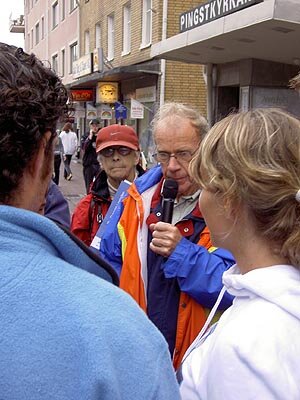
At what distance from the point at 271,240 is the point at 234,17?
6.88 metres

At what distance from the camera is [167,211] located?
241 cm

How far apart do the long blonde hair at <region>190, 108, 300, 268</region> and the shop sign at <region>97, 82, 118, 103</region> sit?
18.3 m

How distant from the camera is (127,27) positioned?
1895 cm

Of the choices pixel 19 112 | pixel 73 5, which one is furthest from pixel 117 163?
pixel 73 5

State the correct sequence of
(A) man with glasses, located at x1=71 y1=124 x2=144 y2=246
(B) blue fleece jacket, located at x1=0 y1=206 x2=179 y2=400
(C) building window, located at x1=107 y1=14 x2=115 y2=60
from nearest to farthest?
(B) blue fleece jacket, located at x1=0 y1=206 x2=179 y2=400
(A) man with glasses, located at x1=71 y1=124 x2=144 y2=246
(C) building window, located at x1=107 y1=14 x2=115 y2=60

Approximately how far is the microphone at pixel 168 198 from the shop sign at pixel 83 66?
19.2 metres

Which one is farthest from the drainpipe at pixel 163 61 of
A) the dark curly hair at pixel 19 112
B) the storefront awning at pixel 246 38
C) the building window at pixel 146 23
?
the dark curly hair at pixel 19 112

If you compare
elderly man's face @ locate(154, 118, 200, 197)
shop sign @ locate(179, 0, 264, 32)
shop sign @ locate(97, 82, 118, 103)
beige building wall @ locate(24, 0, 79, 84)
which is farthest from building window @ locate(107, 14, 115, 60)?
elderly man's face @ locate(154, 118, 200, 197)

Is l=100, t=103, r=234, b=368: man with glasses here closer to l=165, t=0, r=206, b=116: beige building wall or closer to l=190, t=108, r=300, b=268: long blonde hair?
l=190, t=108, r=300, b=268: long blonde hair

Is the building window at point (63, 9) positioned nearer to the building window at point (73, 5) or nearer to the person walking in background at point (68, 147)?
the building window at point (73, 5)

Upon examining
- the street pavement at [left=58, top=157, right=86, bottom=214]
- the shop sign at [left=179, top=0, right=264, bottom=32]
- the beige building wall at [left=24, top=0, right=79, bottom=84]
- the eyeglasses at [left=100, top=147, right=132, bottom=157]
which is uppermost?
the beige building wall at [left=24, top=0, right=79, bottom=84]

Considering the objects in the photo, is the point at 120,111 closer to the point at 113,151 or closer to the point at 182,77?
the point at 182,77

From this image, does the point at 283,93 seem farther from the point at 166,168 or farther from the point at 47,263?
the point at 47,263

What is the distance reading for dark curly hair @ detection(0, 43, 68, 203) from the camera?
3.39ft
